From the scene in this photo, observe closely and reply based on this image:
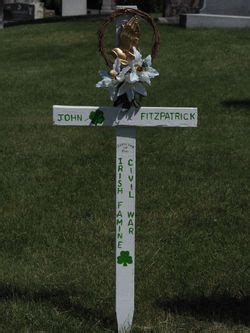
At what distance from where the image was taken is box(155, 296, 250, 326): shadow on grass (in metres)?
4.16

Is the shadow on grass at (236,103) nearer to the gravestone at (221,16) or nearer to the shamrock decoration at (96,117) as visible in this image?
the shamrock decoration at (96,117)

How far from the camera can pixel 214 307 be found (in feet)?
14.0

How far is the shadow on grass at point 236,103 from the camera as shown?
35.6ft

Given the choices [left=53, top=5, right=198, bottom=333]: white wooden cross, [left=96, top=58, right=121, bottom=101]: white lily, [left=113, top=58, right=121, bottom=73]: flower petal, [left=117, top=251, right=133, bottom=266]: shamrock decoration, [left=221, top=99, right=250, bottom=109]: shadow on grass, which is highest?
[left=113, top=58, right=121, bottom=73]: flower petal

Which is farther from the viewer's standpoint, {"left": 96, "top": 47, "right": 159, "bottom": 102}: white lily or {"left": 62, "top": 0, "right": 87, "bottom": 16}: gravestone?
{"left": 62, "top": 0, "right": 87, "bottom": 16}: gravestone

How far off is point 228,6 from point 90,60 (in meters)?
4.90

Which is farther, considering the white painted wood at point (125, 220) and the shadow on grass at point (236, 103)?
the shadow on grass at point (236, 103)

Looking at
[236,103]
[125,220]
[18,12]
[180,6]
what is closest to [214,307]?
[125,220]

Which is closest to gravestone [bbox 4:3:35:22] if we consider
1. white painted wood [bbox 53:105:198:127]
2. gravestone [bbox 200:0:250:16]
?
gravestone [bbox 200:0:250:16]

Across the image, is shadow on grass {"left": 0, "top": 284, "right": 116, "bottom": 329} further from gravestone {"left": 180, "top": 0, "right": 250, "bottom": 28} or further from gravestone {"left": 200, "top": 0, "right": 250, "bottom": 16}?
gravestone {"left": 200, "top": 0, "right": 250, "bottom": 16}

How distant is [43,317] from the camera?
4.06m

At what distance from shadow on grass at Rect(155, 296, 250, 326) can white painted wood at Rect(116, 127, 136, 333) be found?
0.46m

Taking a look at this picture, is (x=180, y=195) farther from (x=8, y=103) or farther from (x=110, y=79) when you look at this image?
(x=8, y=103)

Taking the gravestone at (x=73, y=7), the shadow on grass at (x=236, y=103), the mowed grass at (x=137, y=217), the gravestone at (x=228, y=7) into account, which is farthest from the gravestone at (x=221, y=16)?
the gravestone at (x=73, y=7)
